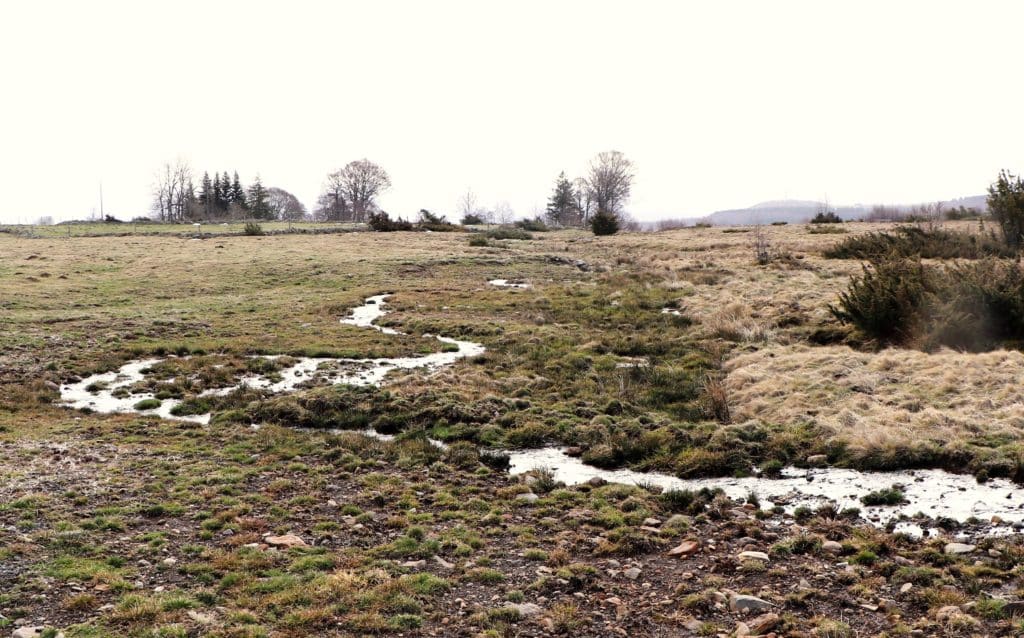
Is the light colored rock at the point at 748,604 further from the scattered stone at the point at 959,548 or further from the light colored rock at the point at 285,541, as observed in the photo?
the light colored rock at the point at 285,541

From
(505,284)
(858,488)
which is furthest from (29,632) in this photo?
(505,284)

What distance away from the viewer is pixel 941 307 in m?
16.2

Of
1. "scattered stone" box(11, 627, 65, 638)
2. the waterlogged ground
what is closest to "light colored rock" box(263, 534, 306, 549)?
the waterlogged ground

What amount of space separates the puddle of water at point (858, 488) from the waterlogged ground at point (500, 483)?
0.04 metres

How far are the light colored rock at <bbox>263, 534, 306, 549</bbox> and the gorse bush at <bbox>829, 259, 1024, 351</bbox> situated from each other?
45.3ft

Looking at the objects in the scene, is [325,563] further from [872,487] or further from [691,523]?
[872,487]

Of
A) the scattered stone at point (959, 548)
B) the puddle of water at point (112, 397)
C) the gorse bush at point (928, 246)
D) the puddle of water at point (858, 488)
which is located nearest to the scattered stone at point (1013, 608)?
the scattered stone at point (959, 548)

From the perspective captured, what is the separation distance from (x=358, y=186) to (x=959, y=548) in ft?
394

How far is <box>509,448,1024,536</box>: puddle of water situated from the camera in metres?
8.20

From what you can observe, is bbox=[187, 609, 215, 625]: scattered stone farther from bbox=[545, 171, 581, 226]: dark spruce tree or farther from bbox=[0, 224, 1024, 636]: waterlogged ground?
bbox=[545, 171, 581, 226]: dark spruce tree

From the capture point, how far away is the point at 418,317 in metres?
24.7

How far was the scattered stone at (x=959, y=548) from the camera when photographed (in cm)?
720

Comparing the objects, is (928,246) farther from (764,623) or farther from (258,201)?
(258,201)

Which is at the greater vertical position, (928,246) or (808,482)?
(928,246)
